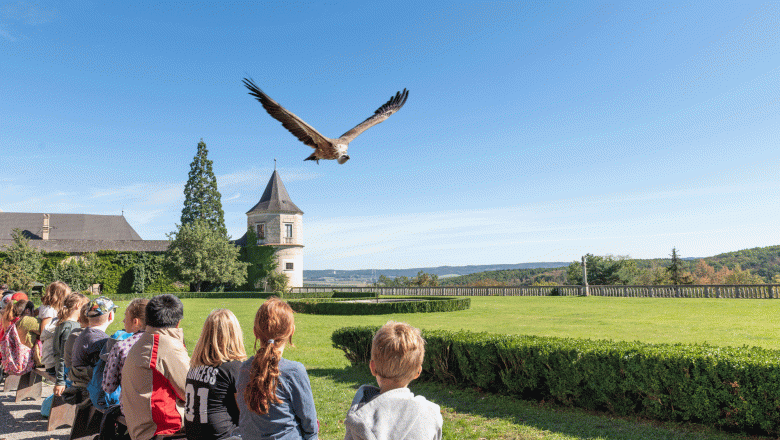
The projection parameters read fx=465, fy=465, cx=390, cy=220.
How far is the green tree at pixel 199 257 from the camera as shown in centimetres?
4278

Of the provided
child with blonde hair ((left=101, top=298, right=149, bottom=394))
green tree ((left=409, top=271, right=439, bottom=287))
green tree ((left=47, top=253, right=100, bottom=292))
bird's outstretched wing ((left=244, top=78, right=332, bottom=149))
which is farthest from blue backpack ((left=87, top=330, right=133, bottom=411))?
green tree ((left=409, top=271, right=439, bottom=287))

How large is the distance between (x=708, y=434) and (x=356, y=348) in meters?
6.31

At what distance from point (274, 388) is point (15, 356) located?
22.1ft

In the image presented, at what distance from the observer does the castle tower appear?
47.9 meters

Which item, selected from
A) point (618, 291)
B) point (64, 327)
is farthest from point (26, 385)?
point (618, 291)

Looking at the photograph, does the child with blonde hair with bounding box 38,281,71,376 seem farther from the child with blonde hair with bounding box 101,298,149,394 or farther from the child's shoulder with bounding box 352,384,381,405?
the child's shoulder with bounding box 352,384,381,405

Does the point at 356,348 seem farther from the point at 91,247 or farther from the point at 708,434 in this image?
the point at 91,247

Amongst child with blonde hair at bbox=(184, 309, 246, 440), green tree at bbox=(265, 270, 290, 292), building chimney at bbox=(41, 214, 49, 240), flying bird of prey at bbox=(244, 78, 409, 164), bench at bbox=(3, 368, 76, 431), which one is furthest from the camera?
building chimney at bbox=(41, 214, 49, 240)

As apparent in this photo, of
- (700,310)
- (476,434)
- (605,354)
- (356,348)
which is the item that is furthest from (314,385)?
(700,310)

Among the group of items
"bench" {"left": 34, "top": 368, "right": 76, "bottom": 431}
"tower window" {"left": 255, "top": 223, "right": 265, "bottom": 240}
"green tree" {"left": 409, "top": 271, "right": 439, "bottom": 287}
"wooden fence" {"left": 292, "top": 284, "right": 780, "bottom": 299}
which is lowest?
"bench" {"left": 34, "top": 368, "right": 76, "bottom": 431}

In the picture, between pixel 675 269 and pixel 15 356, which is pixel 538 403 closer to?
pixel 15 356

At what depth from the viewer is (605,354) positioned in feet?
19.9

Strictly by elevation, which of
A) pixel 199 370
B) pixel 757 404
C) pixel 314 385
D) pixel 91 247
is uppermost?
pixel 91 247

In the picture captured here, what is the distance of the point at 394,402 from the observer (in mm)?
2219
